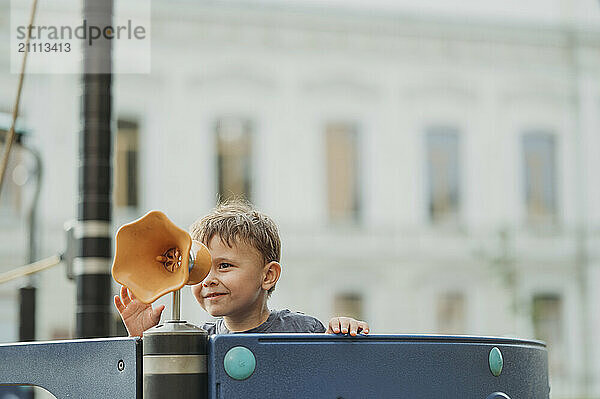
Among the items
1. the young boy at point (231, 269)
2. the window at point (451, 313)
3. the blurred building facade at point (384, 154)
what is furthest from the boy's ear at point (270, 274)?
the window at point (451, 313)

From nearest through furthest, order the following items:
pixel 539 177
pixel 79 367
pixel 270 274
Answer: pixel 79 367, pixel 270 274, pixel 539 177

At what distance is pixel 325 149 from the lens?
11039 mm

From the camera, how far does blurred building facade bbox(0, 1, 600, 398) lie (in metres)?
10.6

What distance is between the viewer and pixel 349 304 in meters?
10.9

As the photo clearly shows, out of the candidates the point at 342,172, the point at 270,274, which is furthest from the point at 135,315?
the point at 342,172

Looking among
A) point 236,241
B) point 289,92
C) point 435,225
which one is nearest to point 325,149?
point 289,92

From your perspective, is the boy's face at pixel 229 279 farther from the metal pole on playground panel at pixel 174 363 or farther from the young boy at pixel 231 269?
the metal pole on playground panel at pixel 174 363

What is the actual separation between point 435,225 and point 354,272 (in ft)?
3.44

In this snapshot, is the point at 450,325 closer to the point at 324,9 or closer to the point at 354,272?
the point at 354,272

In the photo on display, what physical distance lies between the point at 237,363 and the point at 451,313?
9961mm

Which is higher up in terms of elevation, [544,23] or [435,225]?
[544,23]

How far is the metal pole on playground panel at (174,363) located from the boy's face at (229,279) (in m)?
0.30

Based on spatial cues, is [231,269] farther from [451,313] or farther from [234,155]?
[451,313]

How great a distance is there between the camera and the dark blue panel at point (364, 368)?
1.37 m
